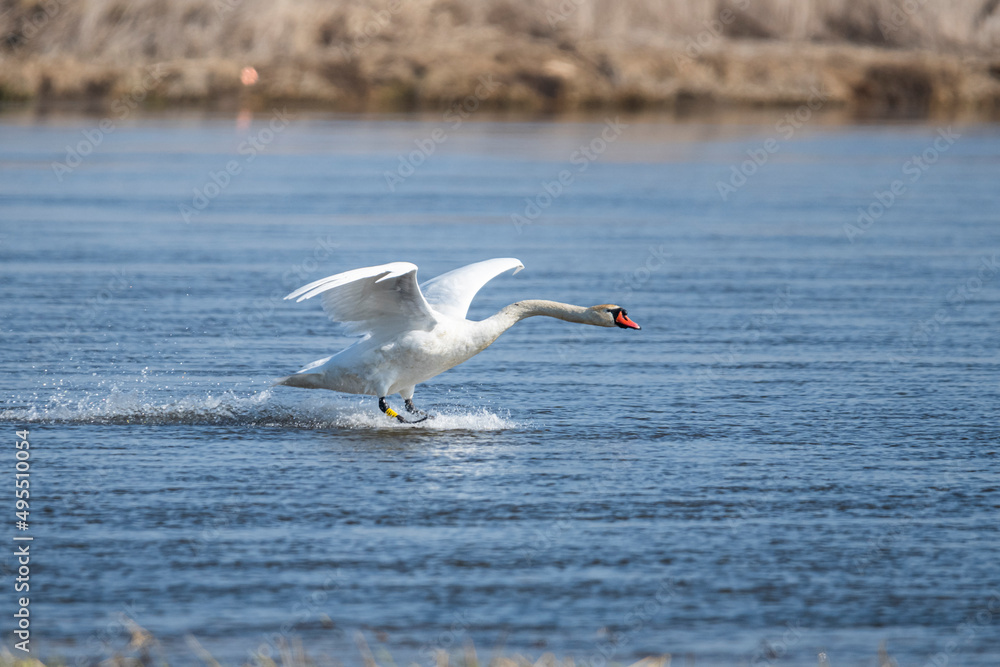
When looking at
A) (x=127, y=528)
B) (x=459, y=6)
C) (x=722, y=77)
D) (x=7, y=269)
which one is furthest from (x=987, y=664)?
(x=459, y=6)

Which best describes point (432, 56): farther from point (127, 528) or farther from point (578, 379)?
point (127, 528)

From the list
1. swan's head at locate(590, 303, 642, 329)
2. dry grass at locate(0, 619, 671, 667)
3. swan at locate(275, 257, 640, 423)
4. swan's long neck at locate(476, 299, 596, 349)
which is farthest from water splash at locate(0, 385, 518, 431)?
dry grass at locate(0, 619, 671, 667)

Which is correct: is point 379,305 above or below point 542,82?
above

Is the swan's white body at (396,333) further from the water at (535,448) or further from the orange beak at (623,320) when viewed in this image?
the water at (535,448)

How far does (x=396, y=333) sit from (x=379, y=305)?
0.80 ft

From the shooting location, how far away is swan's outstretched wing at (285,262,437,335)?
9.98 m

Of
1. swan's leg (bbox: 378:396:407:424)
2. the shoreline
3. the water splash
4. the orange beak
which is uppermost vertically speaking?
the orange beak

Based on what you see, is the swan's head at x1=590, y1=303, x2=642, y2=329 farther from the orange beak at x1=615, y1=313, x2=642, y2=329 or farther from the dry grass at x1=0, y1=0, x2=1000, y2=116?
the dry grass at x1=0, y1=0, x2=1000, y2=116

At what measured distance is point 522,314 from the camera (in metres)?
10.4

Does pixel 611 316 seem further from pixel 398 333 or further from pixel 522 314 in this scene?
pixel 398 333

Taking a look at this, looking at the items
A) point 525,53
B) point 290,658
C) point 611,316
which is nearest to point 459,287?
point 611,316

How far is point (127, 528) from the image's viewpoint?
7832 millimetres

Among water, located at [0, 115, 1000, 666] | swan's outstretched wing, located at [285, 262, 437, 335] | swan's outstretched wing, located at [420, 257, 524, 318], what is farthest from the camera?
swan's outstretched wing, located at [420, 257, 524, 318]

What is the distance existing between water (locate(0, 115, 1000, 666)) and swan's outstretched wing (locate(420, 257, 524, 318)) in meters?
0.83
